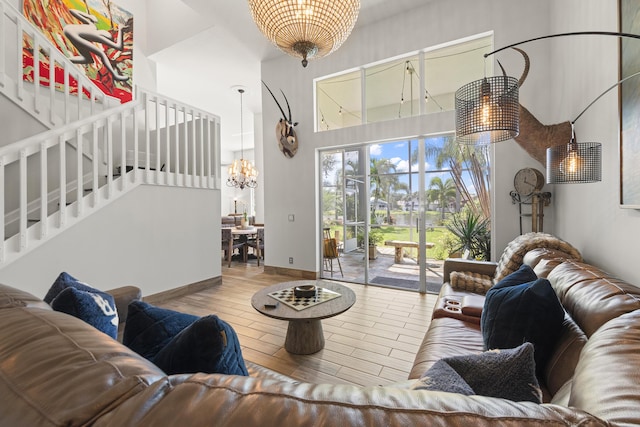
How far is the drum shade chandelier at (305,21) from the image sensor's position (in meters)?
1.69

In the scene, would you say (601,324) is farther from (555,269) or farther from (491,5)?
(491,5)

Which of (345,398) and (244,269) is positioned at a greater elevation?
(345,398)

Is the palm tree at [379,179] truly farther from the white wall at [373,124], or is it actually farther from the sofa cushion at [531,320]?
the sofa cushion at [531,320]

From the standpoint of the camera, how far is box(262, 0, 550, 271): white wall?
334cm

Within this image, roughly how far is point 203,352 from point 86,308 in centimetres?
72

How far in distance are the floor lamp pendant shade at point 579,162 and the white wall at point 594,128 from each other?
0.21 m

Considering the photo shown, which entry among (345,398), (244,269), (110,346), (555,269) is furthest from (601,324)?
(244,269)

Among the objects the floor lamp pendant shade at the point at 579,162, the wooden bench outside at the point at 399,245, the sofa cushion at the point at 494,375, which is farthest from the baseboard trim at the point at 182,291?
the floor lamp pendant shade at the point at 579,162

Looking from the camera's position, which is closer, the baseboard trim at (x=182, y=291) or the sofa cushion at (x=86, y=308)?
the sofa cushion at (x=86, y=308)

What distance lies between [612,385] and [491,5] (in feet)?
14.3

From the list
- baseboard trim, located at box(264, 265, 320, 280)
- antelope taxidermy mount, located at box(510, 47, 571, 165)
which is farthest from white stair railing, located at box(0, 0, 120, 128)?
antelope taxidermy mount, located at box(510, 47, 571, 165)

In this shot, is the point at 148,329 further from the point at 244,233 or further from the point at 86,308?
the point at 244,233

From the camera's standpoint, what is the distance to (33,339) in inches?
25.4

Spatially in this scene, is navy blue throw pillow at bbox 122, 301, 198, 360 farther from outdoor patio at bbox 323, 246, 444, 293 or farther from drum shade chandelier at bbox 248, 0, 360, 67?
outdoor patio at bbox 323, 246, 444, 293
